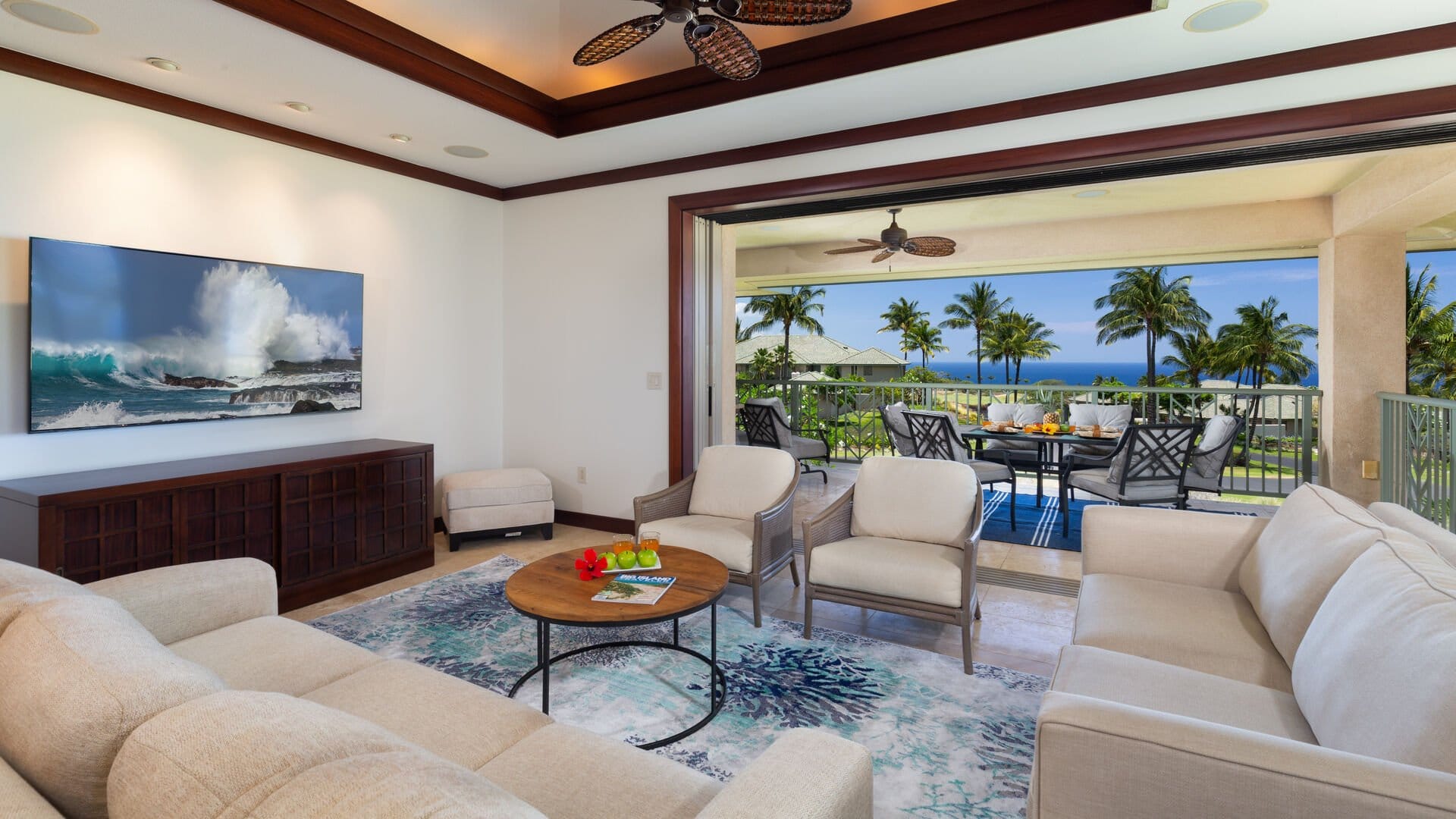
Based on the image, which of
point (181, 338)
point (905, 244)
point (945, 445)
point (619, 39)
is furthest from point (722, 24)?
point (905, 244)

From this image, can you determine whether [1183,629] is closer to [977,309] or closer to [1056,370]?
[977,309]

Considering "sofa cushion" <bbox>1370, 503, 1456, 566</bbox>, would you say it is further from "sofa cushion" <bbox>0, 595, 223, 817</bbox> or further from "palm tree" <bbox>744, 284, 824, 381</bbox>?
"palm tree" <bbox>744, 284, 824, 381</bbox>

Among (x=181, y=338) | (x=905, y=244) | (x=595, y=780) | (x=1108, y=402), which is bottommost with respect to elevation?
(x=595, y=780)

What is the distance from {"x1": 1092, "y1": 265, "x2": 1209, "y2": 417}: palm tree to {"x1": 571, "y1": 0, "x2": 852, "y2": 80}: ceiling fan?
9.20m

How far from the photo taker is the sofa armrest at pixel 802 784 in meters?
0.97

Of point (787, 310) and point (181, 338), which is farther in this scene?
point (787, 310)

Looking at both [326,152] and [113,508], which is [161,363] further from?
[326,152]

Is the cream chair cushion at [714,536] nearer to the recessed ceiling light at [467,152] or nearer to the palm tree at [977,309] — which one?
the recessed ceiling light at [467,152]

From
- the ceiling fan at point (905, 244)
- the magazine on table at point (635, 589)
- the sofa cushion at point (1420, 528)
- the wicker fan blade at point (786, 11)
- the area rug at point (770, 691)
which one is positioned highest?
the ceiling fan at point (905, 244)

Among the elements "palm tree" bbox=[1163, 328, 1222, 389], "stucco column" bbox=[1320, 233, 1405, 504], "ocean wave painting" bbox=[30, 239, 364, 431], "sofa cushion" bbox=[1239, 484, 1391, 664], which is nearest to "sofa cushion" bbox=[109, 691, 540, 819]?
"sofa cushion" bbox=[1239, 484, 1391, 664]

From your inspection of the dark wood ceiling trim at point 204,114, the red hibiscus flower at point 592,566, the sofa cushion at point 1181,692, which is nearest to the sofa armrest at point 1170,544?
the sofa cushion at point 1181,692

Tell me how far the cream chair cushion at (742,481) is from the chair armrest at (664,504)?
4 cm

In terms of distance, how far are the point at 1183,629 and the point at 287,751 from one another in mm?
2188

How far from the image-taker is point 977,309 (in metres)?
11.2
